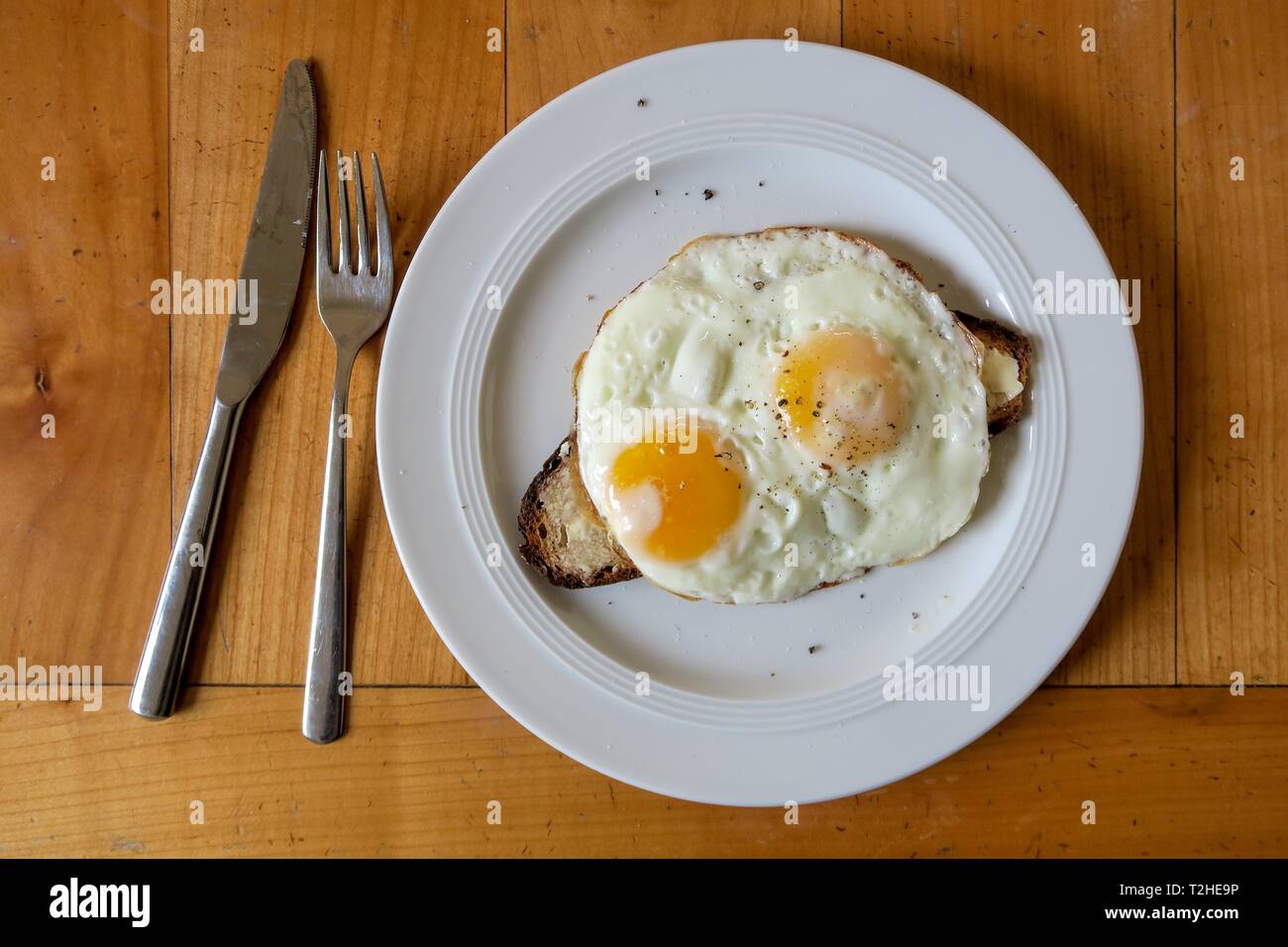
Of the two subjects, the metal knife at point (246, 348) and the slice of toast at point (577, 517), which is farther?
Answer: the metal knife at point (246, 348)

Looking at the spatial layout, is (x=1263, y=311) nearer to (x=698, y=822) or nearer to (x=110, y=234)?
(x=698, y=822)

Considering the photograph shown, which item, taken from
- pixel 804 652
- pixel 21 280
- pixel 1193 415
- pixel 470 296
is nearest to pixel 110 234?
pixel 21 280

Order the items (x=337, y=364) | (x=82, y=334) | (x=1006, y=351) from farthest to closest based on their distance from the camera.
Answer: (x=82, y=334) < (x=337, y=364) < (x=1006, y=351)

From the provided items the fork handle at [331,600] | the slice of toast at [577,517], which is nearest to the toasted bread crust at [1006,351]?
the slice of toast at [577,517]

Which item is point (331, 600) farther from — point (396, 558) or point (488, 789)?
point (488, 789)

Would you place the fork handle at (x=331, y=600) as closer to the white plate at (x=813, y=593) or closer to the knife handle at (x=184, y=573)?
the white plate at (x=813, y=593)

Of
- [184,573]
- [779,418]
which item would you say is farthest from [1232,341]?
[184,573]
